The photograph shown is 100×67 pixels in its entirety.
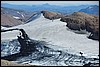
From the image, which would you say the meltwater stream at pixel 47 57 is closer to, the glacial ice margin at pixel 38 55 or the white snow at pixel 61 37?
the glacial ice margin at pixel 38 55

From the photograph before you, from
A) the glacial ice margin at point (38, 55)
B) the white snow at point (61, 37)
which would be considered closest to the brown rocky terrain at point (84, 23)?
the white snow at point (61, 37)

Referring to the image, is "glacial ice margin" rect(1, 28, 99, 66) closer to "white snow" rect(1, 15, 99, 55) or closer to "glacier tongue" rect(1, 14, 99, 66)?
"glacier tongue" rect(1, 14, 99, 66)

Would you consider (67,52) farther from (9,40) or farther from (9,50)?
(9,40)

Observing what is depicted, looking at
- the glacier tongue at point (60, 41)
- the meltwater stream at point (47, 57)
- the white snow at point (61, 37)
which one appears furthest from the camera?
the white snow at point (61, 37)

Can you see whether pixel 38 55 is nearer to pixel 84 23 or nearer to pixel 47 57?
pixel 47 57

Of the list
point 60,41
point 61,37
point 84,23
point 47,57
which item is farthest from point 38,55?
point 84,23

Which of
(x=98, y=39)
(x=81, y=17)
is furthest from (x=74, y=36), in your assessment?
(x=81, y=17)
